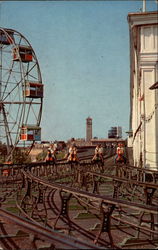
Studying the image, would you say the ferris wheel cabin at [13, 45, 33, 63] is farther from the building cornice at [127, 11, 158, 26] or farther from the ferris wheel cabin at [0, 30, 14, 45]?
the building cornice at [127, 11, 158, 26]

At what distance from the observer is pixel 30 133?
1180 inches

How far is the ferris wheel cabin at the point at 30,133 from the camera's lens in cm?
2977

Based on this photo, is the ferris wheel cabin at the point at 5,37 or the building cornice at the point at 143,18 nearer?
the building cornice at the point at 143,18

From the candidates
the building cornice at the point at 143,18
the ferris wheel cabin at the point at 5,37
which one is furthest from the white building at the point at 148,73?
the ferris wheel cabin at the point at 5,37

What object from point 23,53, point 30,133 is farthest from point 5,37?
point 30,133

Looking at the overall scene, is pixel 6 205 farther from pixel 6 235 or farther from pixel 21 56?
pixel 21 56

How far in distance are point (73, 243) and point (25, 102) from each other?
28.5 metres

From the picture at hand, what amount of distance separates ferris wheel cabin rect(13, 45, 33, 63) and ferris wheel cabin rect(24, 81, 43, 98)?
87.4 inches

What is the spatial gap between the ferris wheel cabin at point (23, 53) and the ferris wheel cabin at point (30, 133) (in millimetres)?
5978

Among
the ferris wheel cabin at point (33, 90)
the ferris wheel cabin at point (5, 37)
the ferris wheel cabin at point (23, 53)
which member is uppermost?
the ferris wheel cabin at point (5, 37)

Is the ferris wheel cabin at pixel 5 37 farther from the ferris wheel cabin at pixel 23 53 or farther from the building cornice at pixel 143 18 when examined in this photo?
the building cornice at pixel 143 18

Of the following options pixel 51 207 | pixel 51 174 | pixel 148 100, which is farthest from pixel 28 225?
pixel 51 174

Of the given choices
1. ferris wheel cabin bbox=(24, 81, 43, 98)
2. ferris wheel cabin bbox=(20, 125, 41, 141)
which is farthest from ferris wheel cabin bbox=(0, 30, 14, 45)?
ferris wheel cabin bbox=(20, 125, 41, 141)

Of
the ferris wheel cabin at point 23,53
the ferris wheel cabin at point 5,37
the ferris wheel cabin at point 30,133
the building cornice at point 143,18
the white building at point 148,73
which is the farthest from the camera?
the ferris wheel cabin at point 5,37
